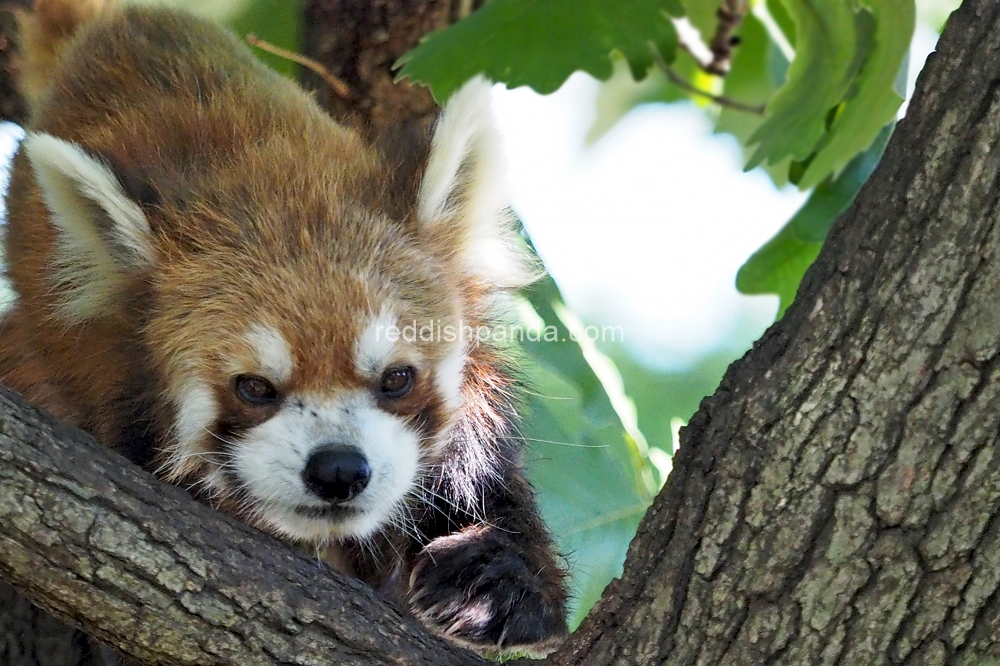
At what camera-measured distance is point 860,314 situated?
2023 mm

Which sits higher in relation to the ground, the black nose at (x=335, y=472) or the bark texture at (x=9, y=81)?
the bark texture at (x=9, y=81)

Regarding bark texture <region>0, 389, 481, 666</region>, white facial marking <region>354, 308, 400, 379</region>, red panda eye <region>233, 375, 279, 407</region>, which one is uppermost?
white facial marking <region>354, 308, 400, 379</region>

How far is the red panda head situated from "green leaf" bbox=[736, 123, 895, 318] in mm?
1004

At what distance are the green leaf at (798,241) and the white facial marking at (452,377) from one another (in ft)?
3.29

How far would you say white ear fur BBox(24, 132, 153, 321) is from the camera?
10.2 ft

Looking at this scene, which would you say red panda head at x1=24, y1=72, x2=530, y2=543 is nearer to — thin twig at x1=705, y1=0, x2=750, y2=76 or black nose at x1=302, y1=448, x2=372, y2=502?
black nose at x1=302, y1=448, x2=372, y2=502

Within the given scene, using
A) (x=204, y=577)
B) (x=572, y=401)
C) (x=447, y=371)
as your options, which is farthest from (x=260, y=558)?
(x=572, y=401)

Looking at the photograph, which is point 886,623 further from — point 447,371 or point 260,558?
point 447,371

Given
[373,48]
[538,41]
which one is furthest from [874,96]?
[373,48]

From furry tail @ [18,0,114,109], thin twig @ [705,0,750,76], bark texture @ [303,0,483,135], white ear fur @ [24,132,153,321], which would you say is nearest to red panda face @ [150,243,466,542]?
white ear fur @ [24,132,153,321]

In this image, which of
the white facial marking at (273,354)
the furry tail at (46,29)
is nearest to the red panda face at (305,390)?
the white facial marking at (273,354)

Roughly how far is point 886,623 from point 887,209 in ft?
2.59

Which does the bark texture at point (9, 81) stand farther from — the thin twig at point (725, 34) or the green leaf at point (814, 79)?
the green leaf at point (814, 79)

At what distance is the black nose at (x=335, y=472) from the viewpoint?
119 inches
